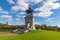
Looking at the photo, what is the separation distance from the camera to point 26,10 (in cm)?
4669

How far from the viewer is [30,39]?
2172cm

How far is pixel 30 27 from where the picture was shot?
44500mm

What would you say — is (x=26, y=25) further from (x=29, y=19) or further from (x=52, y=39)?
(x=52, y=39)

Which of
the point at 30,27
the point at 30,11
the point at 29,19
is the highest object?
the point at 30,11

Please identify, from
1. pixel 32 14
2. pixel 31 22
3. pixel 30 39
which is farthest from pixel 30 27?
pixel 30 39

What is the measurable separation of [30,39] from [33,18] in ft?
76.9

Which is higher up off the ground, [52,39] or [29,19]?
[29,19]

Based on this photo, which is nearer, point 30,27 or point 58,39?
point 58,39

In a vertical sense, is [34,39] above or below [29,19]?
below

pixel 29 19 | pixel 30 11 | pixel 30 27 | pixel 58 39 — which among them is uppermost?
pixel 30 11

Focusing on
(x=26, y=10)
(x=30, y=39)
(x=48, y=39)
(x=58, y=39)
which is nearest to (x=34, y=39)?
(x=30, y=39)

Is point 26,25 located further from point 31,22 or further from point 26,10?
point 26,10

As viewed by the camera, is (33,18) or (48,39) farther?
(33,18)

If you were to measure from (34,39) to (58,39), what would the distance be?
4140 millimetres
